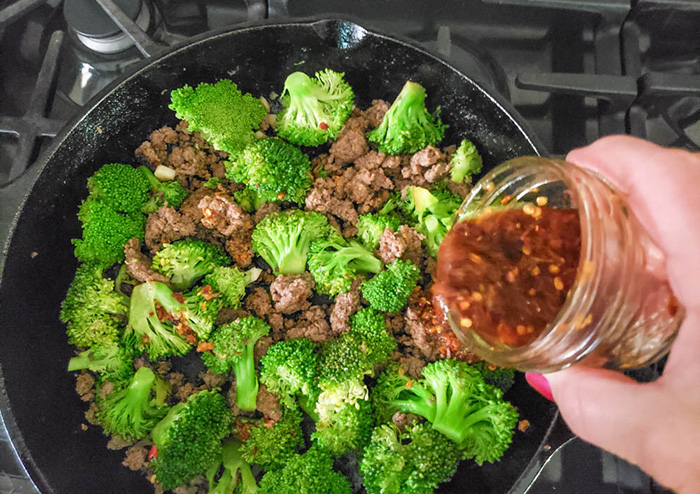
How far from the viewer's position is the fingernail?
5.17ft

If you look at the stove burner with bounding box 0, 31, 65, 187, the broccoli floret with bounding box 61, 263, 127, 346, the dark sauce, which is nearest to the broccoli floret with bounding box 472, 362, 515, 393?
the dark sauce

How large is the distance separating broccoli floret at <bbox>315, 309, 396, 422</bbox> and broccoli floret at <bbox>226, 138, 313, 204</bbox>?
51 centimetres

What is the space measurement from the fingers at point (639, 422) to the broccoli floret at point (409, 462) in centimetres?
58

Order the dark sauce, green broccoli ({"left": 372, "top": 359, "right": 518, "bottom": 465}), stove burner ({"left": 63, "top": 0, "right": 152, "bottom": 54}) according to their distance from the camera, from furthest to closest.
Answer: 1. stove burner ({"left": 63, "top": 0, "right": 152, "bottom": 54})
2. green broccoli ({"left": 372, "top": 359, "right": 518, "bottom": 465})
3. the dark sauce

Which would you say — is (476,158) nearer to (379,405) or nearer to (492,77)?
(492,77)

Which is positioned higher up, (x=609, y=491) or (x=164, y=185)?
(x=164, y=185)

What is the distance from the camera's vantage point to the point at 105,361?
6.03 feet

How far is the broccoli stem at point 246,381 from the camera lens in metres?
1.83

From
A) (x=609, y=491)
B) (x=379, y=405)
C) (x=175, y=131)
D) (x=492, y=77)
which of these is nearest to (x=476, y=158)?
(x=492, y=77)

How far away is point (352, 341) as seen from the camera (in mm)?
1795

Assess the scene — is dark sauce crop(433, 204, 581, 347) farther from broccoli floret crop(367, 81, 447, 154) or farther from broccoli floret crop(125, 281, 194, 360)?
broccoli floret crop(125, 281, 194, 360)

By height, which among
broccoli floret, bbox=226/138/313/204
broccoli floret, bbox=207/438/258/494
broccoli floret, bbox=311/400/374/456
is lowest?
broccoli floret, bbox=207/438/258/494

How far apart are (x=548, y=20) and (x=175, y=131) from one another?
5.07ft

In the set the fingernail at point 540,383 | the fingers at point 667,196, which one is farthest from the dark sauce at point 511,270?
the fingernail at point 540,383
